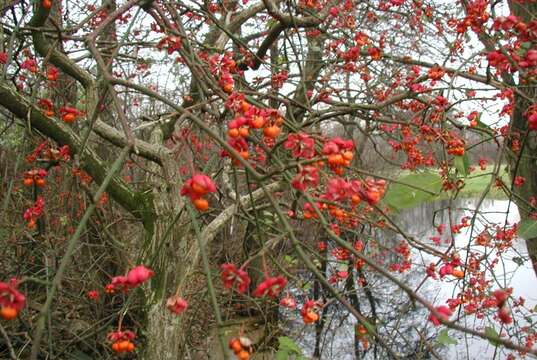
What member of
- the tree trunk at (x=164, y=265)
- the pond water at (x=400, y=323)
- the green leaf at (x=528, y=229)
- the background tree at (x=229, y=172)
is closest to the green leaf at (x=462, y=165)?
the background tree at (x=229, y=172)

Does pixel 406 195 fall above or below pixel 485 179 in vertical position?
below

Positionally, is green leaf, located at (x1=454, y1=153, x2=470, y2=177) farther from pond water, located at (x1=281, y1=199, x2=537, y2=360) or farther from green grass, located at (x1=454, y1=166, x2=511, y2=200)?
pond water, located at (x1=281, y1=199, x2=537, y2=360)

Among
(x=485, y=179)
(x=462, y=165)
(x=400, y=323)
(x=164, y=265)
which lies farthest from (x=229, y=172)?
(x=485, y=179)

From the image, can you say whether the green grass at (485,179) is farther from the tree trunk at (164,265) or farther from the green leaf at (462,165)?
the tree trunk at (164,265)

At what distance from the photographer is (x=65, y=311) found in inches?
165

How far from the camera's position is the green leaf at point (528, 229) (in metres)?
2.15

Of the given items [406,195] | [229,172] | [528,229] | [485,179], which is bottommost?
[406,195]

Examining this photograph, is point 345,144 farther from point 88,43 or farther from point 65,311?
point 65,311

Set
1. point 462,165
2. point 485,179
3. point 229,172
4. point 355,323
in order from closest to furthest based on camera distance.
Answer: point 462,165 < point 229,172 < point 355,323 < point 485,179

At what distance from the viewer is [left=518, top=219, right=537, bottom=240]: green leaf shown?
2.15m

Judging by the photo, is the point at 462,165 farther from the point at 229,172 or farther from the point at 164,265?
the point at 229,172

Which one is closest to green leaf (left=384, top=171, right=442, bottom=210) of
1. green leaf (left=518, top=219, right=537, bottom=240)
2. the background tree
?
the background tree

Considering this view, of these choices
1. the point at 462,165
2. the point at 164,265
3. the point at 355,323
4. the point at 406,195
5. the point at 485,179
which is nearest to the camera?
the point at 406,195

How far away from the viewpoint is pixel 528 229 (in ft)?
7.16
